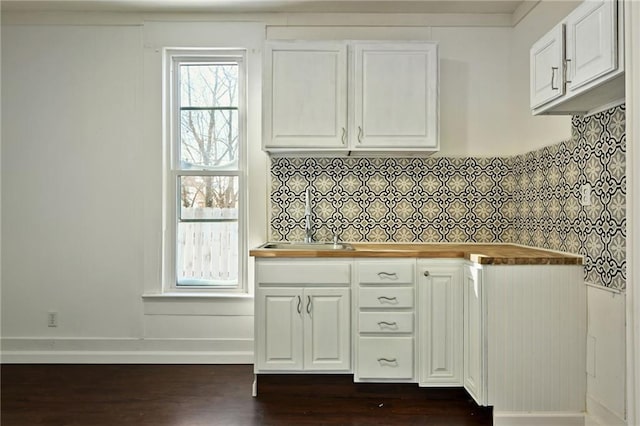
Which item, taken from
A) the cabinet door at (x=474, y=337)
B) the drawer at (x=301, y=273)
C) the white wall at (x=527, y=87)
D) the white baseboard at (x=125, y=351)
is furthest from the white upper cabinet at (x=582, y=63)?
the white baseboard at (x=125, y=351)

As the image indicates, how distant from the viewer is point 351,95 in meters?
2.74

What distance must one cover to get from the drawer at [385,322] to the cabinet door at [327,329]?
4.1 inches

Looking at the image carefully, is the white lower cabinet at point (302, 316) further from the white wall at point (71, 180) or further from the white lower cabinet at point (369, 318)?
the white wall at point (71, 180)

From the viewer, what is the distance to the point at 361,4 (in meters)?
2.98

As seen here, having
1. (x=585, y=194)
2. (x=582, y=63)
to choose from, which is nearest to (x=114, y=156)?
(x=582, y=63)

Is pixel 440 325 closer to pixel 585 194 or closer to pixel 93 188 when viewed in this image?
pixel 585 194

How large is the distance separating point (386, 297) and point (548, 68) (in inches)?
59.2

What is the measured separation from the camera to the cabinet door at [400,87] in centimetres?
272

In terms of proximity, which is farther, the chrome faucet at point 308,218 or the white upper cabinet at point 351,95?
the chrome faucet at point 308,218

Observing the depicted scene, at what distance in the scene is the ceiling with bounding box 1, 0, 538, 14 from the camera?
116 inches

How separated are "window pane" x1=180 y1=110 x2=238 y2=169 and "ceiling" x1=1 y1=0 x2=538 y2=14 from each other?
759mm

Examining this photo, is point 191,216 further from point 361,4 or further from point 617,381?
point 617,381

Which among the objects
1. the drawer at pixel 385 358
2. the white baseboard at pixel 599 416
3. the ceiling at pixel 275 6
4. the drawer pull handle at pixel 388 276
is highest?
the ceiling at pixel 275 6

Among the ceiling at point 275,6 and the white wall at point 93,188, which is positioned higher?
the ceiling at point 275,6
